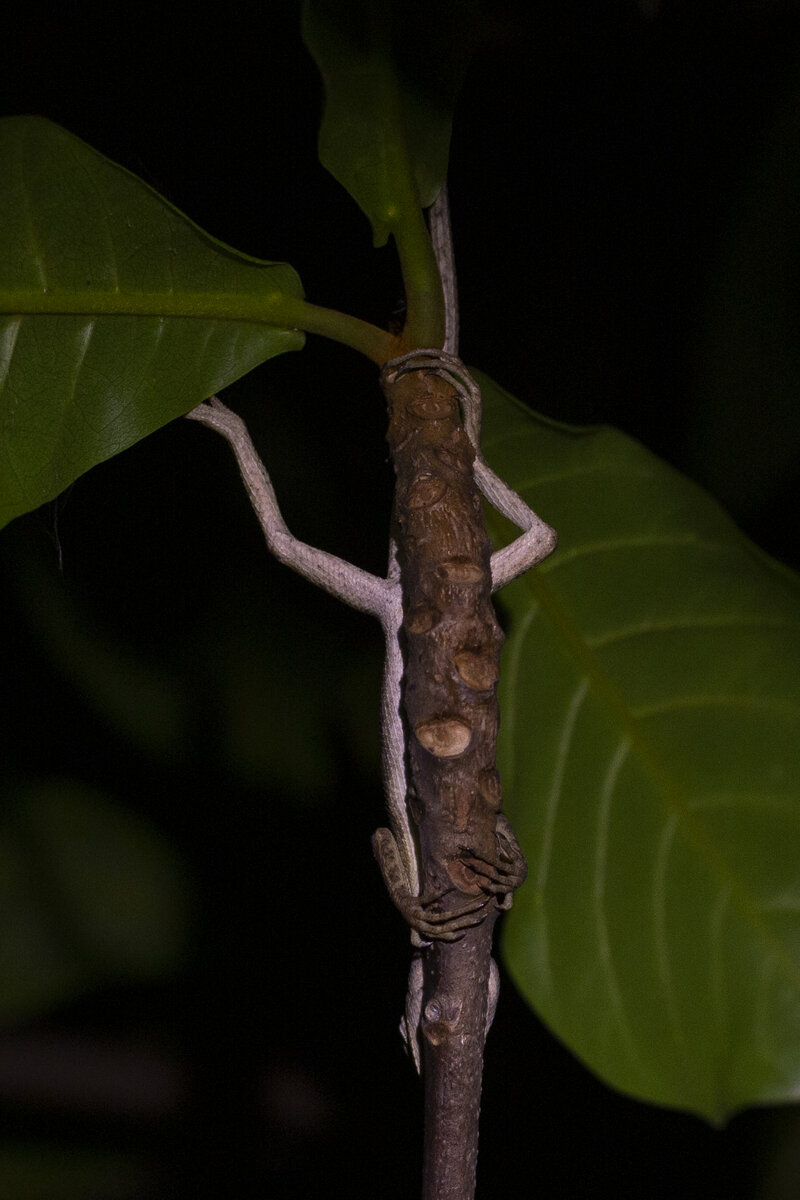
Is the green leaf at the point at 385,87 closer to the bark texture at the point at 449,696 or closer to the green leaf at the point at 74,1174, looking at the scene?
the bark texture at the point at 449,696

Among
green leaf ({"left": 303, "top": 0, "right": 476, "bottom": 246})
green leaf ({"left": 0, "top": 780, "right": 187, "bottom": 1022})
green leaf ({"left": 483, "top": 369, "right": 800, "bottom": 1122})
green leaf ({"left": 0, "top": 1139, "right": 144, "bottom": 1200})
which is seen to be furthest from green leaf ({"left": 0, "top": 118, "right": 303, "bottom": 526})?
green leaf ({"left": 0, "top": 1139, "right": 144, "bottom": 1200})

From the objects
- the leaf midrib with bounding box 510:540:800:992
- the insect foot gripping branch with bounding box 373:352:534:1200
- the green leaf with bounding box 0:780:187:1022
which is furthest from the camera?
the green leaf with bounding box 0:780:187:1022

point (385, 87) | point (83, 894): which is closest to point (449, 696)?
point (385, 87)

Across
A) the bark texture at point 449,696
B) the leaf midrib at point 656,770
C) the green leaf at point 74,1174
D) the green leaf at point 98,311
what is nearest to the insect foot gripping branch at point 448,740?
the bark texture at point 449,696

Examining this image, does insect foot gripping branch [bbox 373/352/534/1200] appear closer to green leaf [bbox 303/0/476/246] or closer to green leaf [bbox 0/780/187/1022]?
green leaf [bbox 303/0/476/246]

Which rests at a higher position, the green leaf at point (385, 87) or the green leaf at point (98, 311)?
the green leaf at point (385, 87)

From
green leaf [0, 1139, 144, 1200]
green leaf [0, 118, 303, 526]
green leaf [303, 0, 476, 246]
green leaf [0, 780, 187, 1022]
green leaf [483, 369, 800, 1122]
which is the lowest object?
green leaf [0, 1139, 144, 1200]

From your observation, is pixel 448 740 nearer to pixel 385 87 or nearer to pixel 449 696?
pixel 449 696

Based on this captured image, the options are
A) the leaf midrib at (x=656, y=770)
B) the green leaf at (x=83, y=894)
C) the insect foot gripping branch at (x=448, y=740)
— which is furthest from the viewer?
the green leaf at (x=83, y=894)
